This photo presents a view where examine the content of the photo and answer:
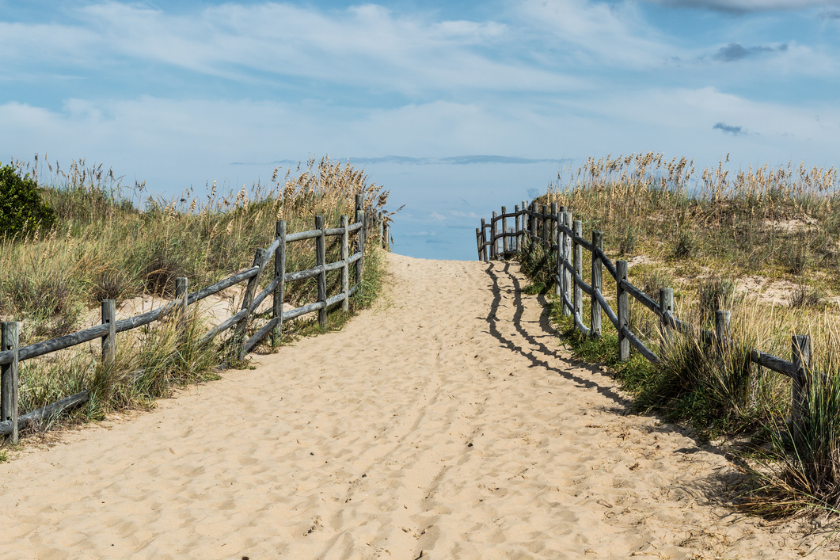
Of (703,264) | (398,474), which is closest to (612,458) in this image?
(398,474)

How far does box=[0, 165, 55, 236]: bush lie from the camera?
11.2 metres

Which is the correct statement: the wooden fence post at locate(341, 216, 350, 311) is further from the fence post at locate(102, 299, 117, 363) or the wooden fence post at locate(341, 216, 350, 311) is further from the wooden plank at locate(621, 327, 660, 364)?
the fence post at locate(102, 299, 117, 363)

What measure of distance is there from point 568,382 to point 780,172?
604 inches

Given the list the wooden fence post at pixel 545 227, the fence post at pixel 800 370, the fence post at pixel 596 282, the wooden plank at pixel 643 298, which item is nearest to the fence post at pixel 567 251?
the fence post at pixel 596 282

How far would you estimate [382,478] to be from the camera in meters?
5.30

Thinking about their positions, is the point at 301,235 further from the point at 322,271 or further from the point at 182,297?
the point at 182,297

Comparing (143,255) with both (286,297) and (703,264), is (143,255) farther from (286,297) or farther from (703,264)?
(703,264)

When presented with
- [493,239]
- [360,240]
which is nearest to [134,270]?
[360,240]

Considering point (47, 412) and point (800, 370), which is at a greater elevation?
point (800, 370)

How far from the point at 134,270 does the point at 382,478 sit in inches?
258

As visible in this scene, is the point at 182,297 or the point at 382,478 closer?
the point at 382,478

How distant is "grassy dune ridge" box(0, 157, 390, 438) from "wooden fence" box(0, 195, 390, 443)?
0.62 feet

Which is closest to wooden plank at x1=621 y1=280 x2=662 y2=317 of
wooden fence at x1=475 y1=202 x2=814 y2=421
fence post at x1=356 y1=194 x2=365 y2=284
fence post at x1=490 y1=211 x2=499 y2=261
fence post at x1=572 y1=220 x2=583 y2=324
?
wooden fence at x1=475 y1=202 x2=814 y2=421

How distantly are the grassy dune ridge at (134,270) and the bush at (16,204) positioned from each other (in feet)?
0.61
